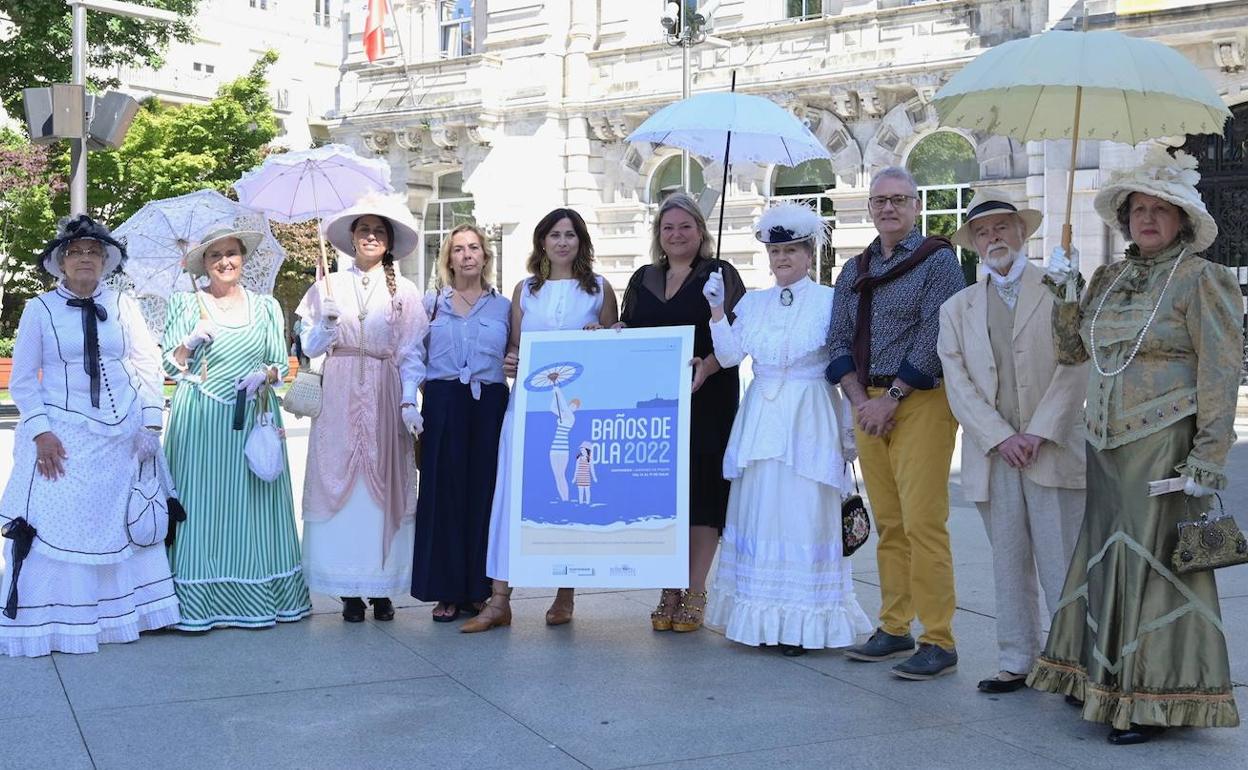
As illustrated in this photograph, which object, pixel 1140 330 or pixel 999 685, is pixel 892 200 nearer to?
pixel 1140 330

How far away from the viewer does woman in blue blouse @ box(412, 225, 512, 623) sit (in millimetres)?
6965

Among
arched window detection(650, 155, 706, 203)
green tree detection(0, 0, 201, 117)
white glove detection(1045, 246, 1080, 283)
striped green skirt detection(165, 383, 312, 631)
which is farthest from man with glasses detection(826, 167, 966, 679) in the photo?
arched window detection(650, 155, 706, 203)

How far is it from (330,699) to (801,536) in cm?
211

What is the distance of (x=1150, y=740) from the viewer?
4953 mm

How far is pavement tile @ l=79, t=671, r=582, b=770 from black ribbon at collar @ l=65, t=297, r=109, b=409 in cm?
170

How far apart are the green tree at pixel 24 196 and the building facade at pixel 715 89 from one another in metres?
6.51

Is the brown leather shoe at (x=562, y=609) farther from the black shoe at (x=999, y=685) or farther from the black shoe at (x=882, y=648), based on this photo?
the black shoe at (x=999, y=685)

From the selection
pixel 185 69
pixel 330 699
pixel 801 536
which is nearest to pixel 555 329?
pixel 801 536

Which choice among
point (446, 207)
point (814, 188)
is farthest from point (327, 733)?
point (446, 207)

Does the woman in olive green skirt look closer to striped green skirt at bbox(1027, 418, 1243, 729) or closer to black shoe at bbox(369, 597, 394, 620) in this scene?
striped green skirt at bbox(1027, 418, 1243, 729)

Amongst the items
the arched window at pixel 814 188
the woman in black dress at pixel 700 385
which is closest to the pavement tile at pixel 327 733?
the woman in black dress at pixel 700 385

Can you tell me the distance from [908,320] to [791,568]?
119 centimetres

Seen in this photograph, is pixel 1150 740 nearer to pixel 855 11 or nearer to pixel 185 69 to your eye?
pixel 855 11

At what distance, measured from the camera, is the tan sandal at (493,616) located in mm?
6750
